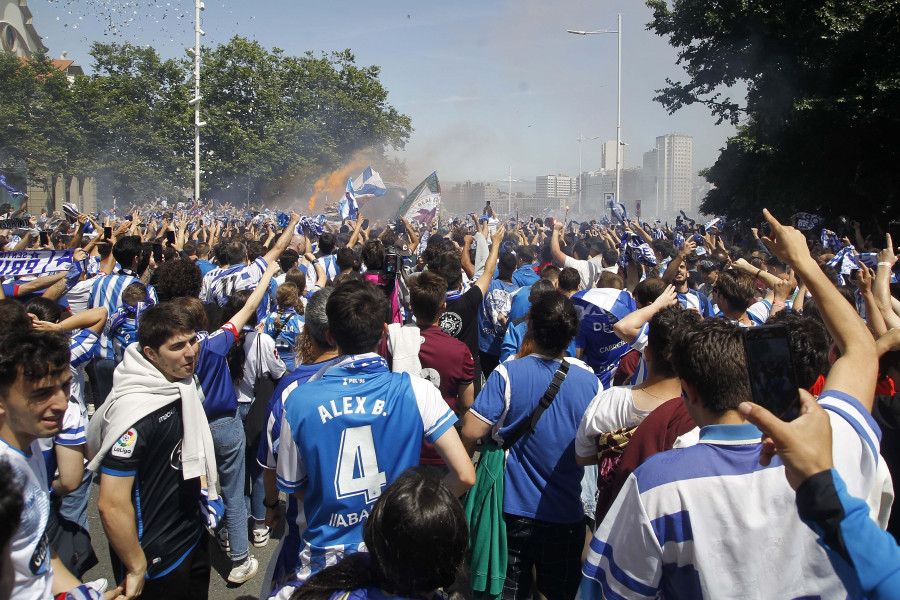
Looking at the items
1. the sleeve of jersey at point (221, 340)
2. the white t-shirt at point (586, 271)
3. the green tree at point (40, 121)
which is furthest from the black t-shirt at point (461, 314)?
the green tree at point (40, 121)

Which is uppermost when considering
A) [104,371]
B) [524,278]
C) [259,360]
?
[524,278]

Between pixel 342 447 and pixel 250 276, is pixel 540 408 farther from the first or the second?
pixel 250 276

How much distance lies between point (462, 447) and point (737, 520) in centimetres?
115

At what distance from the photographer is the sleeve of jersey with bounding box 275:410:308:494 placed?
238 cm

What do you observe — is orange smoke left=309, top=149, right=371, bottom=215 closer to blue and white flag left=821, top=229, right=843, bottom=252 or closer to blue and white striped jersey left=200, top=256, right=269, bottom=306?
blue and white flag left=821, top=229, right=843, bottom=252

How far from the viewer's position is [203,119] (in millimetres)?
45031

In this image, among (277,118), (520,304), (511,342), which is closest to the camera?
(511,342)

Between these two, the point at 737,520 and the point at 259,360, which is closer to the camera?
the point at 737,520

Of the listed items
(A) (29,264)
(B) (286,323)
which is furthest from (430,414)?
(A) (29,264)

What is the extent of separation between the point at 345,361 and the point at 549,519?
145 cm

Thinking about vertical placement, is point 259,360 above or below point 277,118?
below

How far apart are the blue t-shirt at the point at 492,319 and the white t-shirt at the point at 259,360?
236 cm

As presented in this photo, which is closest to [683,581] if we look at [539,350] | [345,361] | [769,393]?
[769,393]

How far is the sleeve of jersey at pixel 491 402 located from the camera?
10.3 feet
